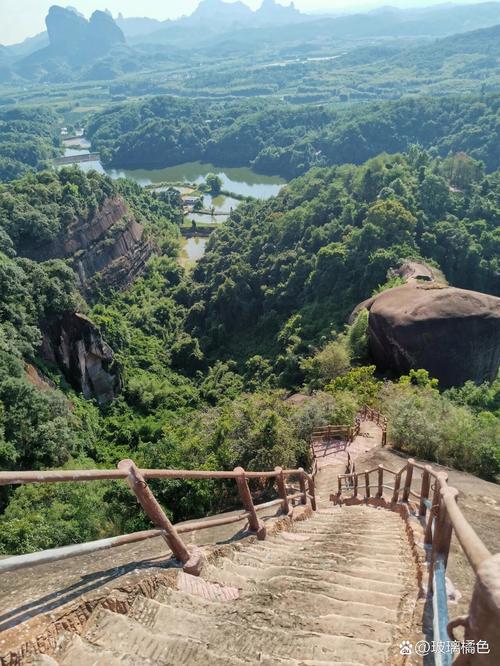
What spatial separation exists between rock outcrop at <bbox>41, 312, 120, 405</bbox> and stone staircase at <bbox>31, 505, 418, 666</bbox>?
2444 centimetres

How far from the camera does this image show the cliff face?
3907 cm

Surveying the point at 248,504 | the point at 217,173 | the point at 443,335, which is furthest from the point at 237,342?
the point at 217,173

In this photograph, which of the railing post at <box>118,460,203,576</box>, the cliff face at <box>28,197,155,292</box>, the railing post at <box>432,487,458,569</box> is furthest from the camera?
the cliff face at <box>28,197,155,292</box>

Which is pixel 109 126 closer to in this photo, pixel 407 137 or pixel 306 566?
pixel 407 137

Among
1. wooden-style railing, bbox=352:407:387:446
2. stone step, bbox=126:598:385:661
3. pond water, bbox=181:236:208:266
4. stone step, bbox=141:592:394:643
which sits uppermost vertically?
stone step, bbox=126:598:385:661

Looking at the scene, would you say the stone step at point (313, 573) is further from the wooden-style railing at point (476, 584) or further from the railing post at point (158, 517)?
the railing post at point (158, 517)

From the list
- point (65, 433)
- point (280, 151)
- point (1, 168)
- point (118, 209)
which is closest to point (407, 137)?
point (280, 151)

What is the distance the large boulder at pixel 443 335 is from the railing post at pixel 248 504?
18.1 meters

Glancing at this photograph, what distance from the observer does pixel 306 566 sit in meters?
5.06

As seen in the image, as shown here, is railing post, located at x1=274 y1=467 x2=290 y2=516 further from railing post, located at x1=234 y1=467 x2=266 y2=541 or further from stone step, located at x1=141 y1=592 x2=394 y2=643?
stone step, located at x1=141 y1=592 x2=394 y2=643

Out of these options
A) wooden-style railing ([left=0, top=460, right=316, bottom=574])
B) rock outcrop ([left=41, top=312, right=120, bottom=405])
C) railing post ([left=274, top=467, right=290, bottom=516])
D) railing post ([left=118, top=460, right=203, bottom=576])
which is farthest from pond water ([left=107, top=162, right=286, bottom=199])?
railing post ([left=118, top=460, right=203, bottom=576])

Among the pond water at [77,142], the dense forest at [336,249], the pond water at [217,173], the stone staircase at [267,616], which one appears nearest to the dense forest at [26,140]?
the pond water at [77,142]

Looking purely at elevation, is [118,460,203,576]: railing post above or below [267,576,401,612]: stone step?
above

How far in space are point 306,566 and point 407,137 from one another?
11034cm
